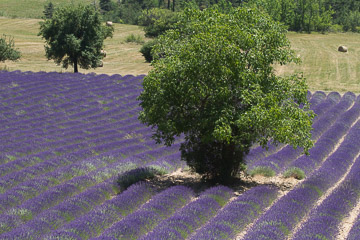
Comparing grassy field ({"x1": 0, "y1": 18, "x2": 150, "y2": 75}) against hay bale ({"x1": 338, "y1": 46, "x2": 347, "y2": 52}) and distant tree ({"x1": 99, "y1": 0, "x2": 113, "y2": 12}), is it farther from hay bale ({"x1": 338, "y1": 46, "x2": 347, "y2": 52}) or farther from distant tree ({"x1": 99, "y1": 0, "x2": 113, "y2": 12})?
distant tree ({"x1": 99, "y1": 0, "x2": 113, "y2": 12})

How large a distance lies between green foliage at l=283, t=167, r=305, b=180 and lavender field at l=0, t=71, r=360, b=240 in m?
0.42

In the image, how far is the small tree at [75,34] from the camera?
123 ft

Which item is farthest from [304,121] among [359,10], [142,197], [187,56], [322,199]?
[359,10]

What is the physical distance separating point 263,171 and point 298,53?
145 ft

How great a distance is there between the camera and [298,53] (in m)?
56.5

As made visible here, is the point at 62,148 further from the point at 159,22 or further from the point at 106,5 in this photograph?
the point at 106,5

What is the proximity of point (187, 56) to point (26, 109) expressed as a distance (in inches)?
541

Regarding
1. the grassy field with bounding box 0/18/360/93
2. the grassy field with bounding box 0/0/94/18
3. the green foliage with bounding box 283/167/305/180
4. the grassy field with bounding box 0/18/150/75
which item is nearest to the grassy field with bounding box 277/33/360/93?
the grassy field with bounding box 0/18/360/93

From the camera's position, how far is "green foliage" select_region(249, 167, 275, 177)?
48.3 feet

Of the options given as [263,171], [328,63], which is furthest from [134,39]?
[263,171]

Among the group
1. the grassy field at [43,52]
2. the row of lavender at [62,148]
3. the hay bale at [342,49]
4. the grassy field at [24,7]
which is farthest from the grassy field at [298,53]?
the grassy field at [24,7]

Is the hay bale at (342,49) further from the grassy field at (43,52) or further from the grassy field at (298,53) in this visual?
the grassy field at (43,52)

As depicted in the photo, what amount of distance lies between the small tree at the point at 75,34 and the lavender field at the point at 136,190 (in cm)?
1447

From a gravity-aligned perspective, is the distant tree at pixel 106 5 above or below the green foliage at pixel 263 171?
above
